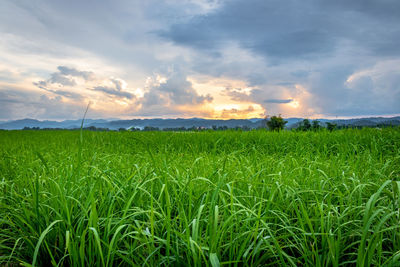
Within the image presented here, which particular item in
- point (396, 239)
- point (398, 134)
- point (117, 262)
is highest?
point (398, 134)

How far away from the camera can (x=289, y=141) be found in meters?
7.82

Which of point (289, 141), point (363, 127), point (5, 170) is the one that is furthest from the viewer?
point (363, 127)

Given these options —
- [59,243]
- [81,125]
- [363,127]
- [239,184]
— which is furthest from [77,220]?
[363,127]

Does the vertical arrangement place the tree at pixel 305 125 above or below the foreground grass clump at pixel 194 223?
above

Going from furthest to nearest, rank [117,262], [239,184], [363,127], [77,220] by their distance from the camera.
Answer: [363,127]
[239,184]
[77,220]
[117,262]

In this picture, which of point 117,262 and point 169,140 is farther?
point 169,140

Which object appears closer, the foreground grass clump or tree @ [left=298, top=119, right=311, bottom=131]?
the foreground grass clump

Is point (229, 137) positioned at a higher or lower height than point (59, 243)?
higher

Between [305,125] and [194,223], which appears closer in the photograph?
[194,223]

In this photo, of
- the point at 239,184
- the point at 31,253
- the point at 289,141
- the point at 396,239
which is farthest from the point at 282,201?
the point at 289,141

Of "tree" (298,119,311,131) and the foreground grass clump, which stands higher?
"tree" (298,119,311,131)

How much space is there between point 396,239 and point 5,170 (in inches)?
218

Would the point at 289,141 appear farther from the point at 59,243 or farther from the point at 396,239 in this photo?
the point at 59,243

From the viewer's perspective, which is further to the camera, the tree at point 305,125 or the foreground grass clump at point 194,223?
the tree at point 305,125
